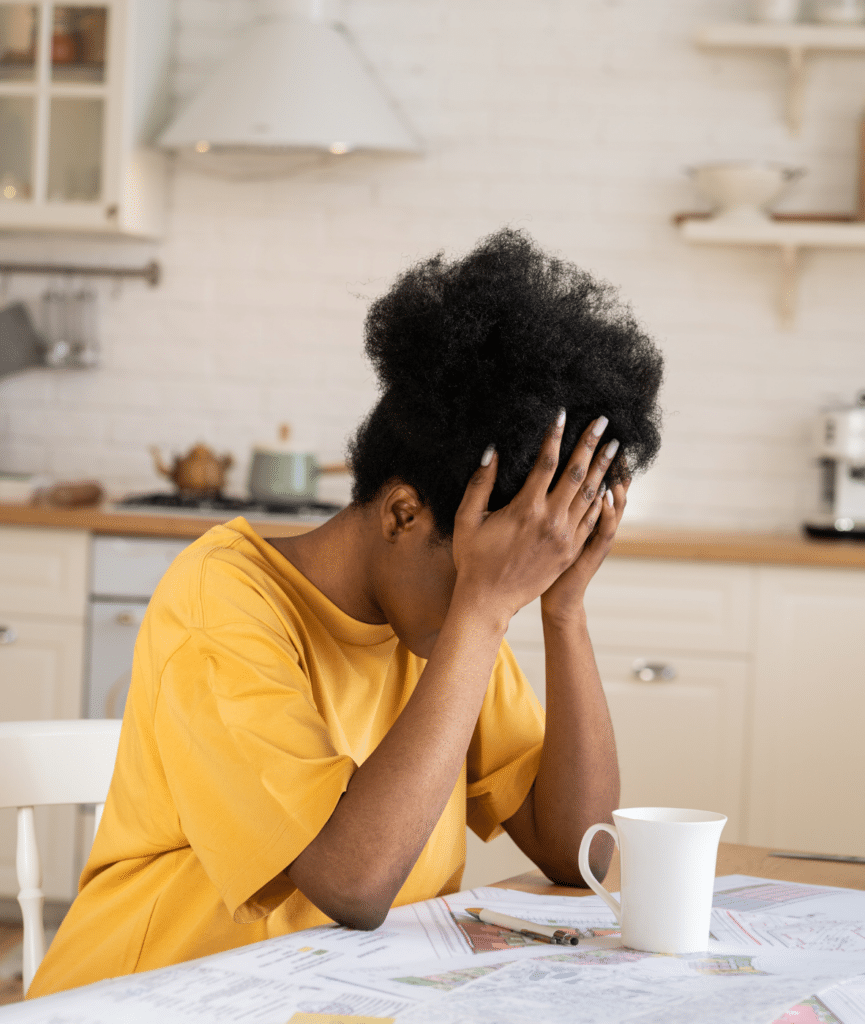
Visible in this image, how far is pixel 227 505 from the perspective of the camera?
2.95 meters

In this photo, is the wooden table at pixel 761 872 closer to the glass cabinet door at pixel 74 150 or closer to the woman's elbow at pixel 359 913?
the woman's elbow at pixel 359 913

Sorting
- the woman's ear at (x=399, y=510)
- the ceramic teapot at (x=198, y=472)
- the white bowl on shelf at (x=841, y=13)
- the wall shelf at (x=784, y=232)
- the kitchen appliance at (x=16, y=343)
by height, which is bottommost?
the woman's ear at (x=399, y=510)

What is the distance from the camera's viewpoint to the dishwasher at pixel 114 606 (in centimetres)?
271

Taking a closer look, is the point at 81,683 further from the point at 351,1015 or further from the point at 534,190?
the point at 351,1015

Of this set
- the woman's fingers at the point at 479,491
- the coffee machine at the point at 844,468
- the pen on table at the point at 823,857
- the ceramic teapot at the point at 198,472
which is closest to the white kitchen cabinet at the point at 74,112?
the ceramic teapot at the point at 198,472

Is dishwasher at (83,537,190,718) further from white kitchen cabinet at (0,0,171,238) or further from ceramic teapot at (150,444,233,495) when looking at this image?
white kitchen cabinet at (0,0,171,238)

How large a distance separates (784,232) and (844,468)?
0.59 metres

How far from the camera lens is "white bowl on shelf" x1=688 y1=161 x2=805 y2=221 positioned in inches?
118

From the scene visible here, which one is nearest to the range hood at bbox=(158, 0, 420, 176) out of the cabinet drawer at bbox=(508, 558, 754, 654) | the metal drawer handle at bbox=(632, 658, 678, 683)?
the cabinet drawer at bbox=(508, 558, 754, 654)

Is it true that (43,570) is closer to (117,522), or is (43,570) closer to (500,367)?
(117,522)

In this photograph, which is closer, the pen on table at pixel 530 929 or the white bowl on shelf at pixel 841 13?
the pen on table at pixel 530 929

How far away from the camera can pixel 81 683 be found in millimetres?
2721

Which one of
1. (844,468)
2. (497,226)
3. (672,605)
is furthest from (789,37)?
(672,605)

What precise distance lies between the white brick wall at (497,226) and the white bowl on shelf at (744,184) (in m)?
0.18
